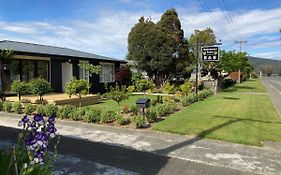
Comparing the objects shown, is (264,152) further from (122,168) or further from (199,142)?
(122,168)

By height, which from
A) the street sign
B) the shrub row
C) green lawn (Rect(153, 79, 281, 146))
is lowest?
green lawn (Rect(153, 79, 281, 146))

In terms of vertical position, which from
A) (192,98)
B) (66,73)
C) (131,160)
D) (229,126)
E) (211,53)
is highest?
(211,53)

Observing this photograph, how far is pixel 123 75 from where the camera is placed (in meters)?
24.8

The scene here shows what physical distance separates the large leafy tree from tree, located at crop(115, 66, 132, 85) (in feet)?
7.47

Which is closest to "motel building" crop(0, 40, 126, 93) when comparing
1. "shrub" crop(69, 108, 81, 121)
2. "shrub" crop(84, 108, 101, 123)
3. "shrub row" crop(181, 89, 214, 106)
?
"shrub" crop(69, 108, 81, 121)

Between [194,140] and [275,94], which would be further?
[275,94]

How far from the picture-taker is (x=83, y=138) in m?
8.08

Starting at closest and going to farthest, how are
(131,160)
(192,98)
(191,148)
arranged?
(131,160) → (191,148) → (192,98)

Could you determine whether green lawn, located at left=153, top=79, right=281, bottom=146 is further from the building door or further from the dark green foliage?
the dark green foliage

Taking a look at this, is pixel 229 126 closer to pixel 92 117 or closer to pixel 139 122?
pixel 139 122

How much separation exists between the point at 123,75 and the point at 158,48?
177 inches

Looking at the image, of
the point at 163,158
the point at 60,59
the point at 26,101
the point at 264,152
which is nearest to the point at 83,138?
the point at 163,158

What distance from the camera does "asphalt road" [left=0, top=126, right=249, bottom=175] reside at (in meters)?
5.50

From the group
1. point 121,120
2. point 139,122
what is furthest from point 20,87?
point 139,122
